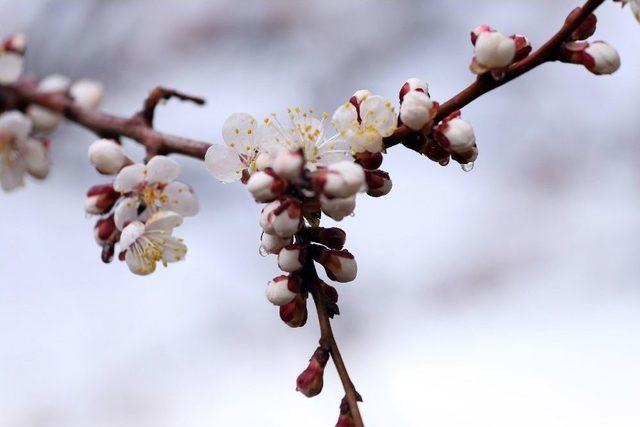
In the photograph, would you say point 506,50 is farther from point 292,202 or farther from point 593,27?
point 292,202

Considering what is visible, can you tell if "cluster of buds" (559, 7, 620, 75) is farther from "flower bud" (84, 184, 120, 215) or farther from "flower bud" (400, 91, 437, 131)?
"flower bud" (84, 184, 120, 215)

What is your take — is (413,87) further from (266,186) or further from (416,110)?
(266,186)

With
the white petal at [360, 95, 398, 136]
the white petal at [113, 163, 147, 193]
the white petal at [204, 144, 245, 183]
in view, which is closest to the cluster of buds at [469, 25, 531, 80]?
the white petal at [360, 95, 398, 136]

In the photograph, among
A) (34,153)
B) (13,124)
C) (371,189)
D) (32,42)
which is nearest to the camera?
(13,124)

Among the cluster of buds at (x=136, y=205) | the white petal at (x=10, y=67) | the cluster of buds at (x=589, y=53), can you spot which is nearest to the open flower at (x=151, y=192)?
the cluster of buds at (x=136, y=205)

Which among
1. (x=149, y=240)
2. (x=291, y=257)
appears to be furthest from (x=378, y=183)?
(x=149, y=240)

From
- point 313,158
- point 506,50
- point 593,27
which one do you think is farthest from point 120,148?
point 593,27
